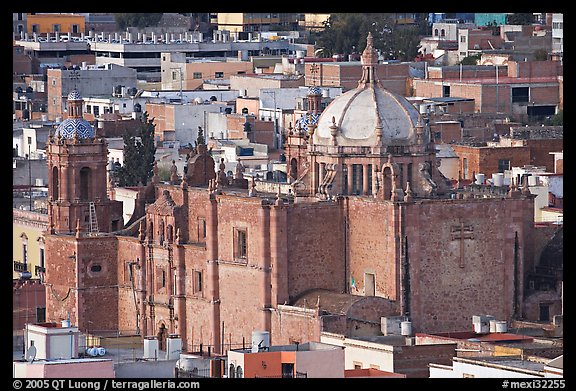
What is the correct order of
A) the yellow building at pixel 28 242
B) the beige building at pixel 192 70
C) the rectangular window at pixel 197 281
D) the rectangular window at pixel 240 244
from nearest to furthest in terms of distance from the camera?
the rectangular window at pixel 240 244, the rectangular window at pixel 197 281, the yellow building at pixel 28 242, the beige building at pixel 192 70

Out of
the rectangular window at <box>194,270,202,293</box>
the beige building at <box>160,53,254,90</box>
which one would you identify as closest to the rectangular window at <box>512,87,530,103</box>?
the beige building at <box>160,53,254,90</box>

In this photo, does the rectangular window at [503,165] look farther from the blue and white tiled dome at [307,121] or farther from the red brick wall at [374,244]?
the red brick wall at [374,244]

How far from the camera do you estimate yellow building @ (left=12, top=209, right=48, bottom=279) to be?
394 ft

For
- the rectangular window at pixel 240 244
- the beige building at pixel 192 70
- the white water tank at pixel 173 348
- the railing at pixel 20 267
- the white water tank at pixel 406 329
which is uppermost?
the beige building at pixel 192 70

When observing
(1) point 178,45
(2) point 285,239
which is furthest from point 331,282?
(1) point 178,45

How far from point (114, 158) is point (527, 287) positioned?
42604 millimetres

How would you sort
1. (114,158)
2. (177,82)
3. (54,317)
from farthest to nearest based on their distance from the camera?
(177,82), (114,158), (54,317)

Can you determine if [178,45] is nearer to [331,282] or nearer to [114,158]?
[114,158]

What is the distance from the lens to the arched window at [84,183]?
10644cm

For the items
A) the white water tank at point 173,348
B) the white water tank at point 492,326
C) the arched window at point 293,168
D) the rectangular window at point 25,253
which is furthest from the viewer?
the rectangular window at point 25,253

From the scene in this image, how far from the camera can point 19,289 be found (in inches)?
4387

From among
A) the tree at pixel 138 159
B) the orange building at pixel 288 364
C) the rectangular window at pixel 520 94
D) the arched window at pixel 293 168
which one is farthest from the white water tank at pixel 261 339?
the rectangular window at pixel 520 94

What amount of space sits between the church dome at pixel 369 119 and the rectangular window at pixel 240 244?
328 cm

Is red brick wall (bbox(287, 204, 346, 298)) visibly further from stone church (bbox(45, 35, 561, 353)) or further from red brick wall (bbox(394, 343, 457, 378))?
red brick wall (bbox(394, 343, 457, 378))
